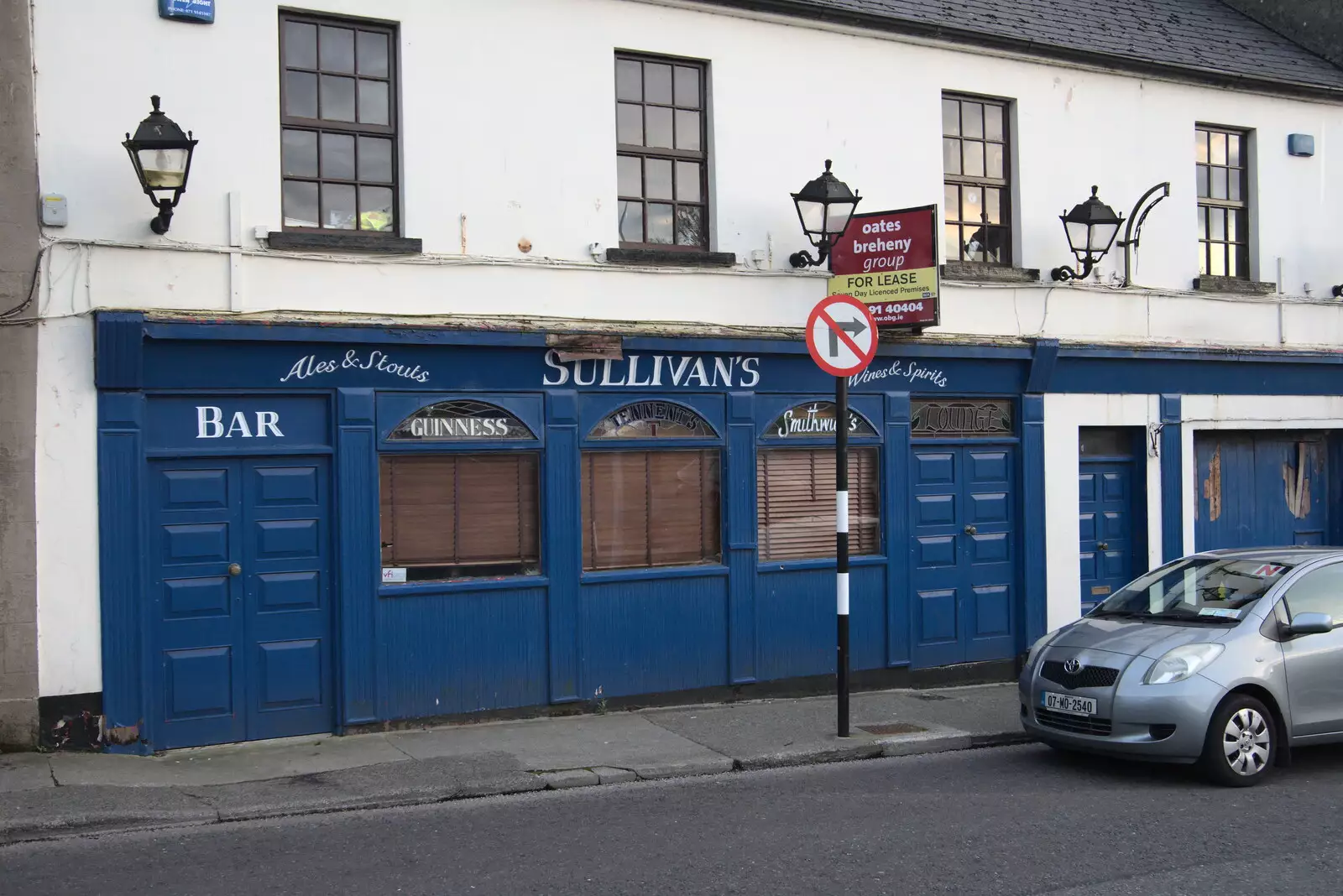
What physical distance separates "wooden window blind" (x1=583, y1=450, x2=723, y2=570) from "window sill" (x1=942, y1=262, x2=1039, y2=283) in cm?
313

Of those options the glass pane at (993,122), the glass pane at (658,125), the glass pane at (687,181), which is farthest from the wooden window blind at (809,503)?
the glass pane at (993,122)

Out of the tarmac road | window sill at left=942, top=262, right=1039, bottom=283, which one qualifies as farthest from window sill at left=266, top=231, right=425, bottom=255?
window sill at left=942, top=262, right=1039, bottom=283

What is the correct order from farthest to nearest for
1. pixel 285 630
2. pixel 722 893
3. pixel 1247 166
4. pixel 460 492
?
1. pixel 1247 166
2. pixel 460 492
3. pixel 285 630
4. pixel 722 893

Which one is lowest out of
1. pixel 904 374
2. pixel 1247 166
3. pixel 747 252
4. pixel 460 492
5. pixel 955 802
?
pixel 955 802

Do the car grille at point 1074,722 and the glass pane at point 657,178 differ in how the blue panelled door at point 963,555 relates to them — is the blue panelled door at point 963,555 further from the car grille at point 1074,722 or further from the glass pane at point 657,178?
the glass pane at point 657,178

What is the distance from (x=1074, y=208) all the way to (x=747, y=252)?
3766 millimetres

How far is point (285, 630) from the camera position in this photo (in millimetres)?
10133

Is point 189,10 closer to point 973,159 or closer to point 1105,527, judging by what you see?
point 973,159

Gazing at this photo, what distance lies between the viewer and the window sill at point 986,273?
1295 centimetres

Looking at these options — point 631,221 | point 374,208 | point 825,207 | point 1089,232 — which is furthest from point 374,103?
point 1089,232

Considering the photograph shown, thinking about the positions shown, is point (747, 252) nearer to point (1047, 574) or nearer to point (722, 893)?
point (1047, 574)

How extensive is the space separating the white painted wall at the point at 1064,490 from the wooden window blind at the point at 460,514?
5755 mm

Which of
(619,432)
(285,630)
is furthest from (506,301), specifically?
(285,630)

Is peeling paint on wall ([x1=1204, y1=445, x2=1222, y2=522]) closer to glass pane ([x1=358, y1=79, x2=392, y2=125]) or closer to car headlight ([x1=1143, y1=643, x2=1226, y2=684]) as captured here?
car headlight ([x1=1143, y1=643, x2=1226, y2=684])
